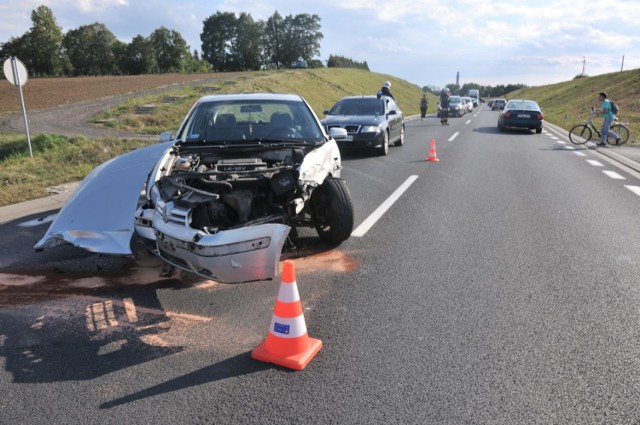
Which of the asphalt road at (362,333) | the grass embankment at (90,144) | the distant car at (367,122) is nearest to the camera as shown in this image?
the asphalt road at (362,333)

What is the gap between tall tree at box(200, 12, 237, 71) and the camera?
109062mm

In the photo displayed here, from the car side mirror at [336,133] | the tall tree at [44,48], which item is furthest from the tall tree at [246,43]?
the car side mirror at [336,133]

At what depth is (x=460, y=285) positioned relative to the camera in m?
4.35

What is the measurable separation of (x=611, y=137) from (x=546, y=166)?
6494mm

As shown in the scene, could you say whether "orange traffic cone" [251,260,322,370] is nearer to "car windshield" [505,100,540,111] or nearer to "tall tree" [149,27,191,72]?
"car windshield" [505,100,540,111]

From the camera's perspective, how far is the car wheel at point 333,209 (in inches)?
203

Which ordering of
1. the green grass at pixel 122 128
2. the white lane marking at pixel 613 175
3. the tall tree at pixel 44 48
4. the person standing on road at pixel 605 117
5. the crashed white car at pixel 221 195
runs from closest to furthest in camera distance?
the crashed white car at pixel 221 195, the green grass at pixel 122 128, the white lane marking at pixel 613 175, the person standing on road at pixel 605 117, the tall tree at pixel 44 48

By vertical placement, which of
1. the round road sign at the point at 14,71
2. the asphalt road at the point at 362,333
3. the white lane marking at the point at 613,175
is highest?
the round road sign at the point at 14,71

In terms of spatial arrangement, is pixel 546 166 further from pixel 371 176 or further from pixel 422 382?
pixel 422 382

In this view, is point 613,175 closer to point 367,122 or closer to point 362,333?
point 367,122

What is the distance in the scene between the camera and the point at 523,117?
21.0m

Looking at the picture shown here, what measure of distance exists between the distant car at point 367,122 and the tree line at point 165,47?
7862cm

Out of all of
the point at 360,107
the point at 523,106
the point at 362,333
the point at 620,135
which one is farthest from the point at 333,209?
the point at 523,106

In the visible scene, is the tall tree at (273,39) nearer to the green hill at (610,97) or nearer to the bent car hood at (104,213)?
the green hill at (610,97)
